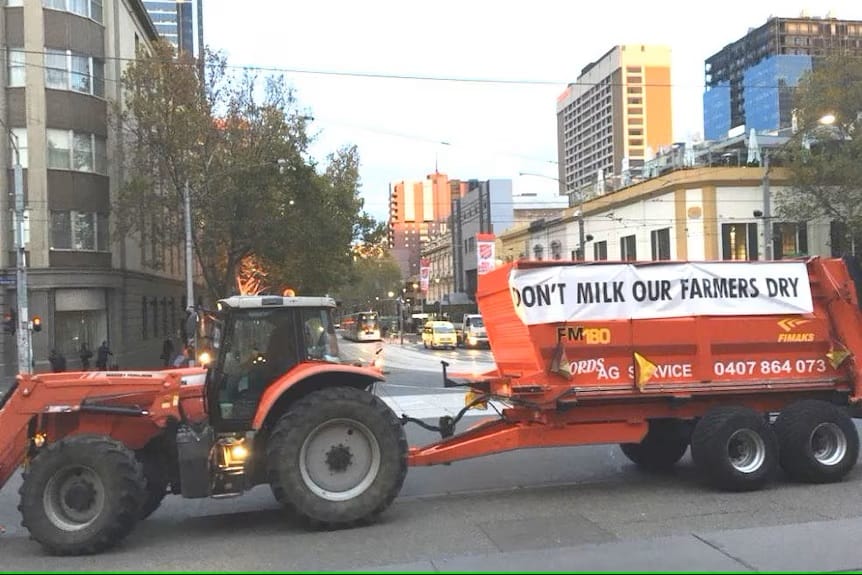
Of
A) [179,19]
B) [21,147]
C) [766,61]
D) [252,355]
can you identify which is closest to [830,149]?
[766,61]

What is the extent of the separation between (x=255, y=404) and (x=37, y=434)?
1.84 metres

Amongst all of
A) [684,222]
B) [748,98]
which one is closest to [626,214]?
[684,222]

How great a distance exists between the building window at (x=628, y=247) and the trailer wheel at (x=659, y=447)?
38.3 m

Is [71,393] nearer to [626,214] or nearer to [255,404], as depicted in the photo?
[255,404]

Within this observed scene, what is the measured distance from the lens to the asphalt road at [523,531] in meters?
5.46

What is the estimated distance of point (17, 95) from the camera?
94.6ft

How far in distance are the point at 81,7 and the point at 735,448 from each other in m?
31.3

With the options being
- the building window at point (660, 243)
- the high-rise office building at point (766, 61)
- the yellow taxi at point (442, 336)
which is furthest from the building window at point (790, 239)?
the high-rise office building at point (766, 61)

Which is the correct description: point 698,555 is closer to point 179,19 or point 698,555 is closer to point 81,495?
point 81,495

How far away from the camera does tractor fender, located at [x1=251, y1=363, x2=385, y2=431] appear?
21.6ft

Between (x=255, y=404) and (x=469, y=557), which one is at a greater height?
(x=255, y=404)

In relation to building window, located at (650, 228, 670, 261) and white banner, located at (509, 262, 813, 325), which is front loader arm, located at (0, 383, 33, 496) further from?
building window, located at (650, 228, 670, 261)

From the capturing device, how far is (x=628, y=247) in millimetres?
47531

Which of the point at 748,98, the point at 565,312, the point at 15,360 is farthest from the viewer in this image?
the point at 748,98
